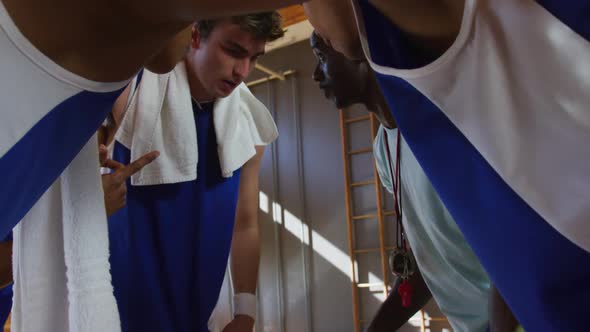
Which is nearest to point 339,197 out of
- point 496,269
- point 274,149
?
point 274,149

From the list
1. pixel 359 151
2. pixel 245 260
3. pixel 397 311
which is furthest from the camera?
pixel 359 151

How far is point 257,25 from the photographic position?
143cm

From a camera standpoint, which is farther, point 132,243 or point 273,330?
point 273,330

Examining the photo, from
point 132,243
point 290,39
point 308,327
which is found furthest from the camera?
point 290,39

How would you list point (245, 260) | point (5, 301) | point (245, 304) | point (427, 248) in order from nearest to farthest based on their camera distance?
point (5, 301)
point (427, 248)
point (245, 304)
point (245, 260)

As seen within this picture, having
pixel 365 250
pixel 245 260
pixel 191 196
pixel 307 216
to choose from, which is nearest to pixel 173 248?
pixel 191 196

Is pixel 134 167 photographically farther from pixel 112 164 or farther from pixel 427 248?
pixel 427 248

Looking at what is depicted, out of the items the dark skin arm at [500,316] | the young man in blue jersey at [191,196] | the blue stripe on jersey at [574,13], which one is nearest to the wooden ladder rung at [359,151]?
the young man in blue jersey at [191,196]

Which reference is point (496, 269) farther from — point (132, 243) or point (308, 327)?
point (308, 327)

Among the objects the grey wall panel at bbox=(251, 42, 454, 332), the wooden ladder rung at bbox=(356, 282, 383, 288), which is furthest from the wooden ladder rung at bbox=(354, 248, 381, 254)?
the wooden ladder rung at bbox=(356, 282, 383, 288)

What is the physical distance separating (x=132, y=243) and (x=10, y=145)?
2.58 feet

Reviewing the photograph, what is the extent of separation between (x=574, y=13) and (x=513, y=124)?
0.36 ft

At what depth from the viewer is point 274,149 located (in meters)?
5.47

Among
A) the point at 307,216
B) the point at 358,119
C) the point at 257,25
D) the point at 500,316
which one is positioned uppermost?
the point at 358,119
